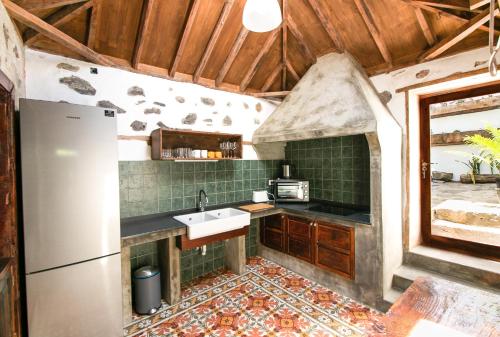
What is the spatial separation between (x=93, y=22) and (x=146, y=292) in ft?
9.39

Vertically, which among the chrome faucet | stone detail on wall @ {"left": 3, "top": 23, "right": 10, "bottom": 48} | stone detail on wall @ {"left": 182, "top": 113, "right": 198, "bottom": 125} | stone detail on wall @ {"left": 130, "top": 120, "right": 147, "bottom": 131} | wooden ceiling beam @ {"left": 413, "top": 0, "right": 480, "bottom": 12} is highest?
wooden ceiling beam @ {"left": 413, "top": 0, "right": 480, "bottom": 12}

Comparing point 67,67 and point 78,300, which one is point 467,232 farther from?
point 67,67

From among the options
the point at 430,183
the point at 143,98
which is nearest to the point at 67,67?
the point at 143,98

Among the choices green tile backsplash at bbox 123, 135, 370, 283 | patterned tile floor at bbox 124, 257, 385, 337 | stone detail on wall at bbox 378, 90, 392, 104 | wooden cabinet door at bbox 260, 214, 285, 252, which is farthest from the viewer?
wooden cabinet door at bbox 260, 214, 285, 252

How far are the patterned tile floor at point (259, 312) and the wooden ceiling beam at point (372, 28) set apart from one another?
3.07 metres

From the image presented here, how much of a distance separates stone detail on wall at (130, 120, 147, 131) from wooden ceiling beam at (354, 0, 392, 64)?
283 centimetres

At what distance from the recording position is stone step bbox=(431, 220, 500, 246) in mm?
3348

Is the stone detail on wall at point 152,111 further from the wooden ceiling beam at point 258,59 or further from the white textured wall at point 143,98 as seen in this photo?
the wooden ceiling beam at point 258,59

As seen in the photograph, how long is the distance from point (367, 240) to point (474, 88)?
→ 2.16 m

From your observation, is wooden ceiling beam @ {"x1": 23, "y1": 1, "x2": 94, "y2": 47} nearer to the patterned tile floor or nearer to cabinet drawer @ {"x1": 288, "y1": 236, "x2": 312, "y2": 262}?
the patterned tile floor

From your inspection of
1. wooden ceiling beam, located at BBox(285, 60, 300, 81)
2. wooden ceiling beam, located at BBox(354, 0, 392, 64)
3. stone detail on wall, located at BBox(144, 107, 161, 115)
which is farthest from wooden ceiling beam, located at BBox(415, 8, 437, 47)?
stone detail on wall, located at BBox(144, 107, 161, 115)

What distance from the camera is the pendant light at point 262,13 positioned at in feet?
6.16

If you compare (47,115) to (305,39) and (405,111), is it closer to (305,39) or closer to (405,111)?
(305,39)

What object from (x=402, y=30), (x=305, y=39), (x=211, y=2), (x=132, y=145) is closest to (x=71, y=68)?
(x=132, y=145)
